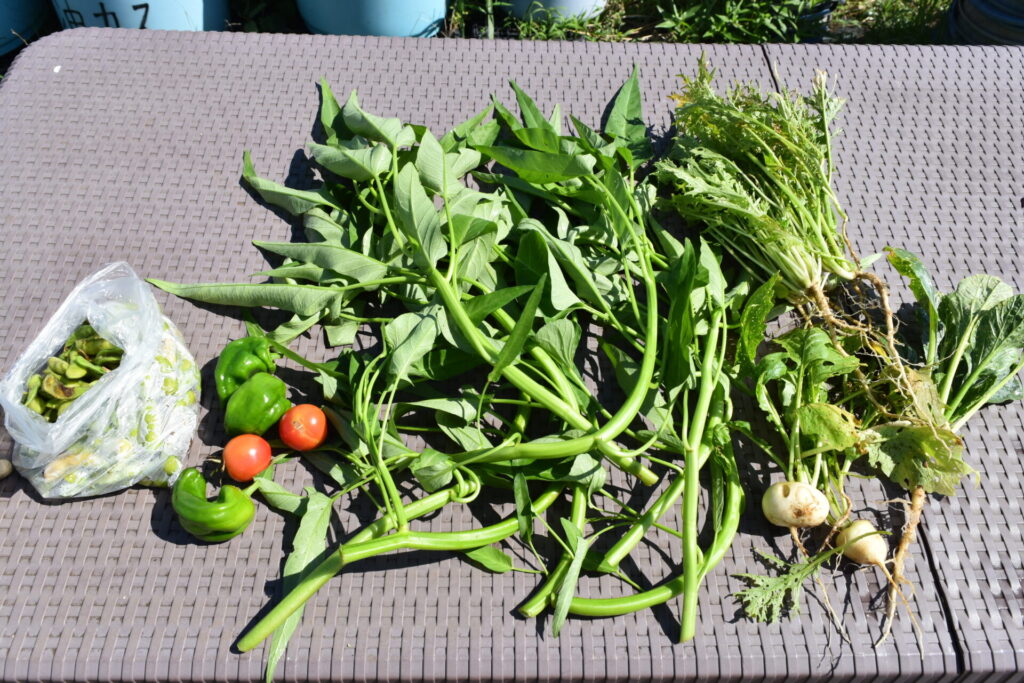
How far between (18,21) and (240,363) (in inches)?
67.9

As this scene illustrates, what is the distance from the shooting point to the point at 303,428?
1.08 m

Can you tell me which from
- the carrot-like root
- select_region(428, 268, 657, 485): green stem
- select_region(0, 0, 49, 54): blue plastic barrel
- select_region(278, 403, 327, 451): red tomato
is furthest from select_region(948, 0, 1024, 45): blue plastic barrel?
select_region(0, 0, 49, 54): blue plastic barrel

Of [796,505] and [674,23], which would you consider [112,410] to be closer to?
[796,505]

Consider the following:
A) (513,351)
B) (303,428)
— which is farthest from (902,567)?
(303,428)

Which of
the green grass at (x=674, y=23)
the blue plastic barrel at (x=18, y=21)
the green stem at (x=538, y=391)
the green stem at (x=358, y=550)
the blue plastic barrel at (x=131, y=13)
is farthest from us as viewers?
the green grass at (x=674, y=23)

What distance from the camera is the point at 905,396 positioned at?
1.08 m

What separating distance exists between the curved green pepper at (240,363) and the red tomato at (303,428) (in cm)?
10

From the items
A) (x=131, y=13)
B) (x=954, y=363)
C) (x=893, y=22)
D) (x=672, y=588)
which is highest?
(x=893, y=22)

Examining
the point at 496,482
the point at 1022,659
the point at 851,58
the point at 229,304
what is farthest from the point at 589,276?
the point at 851,58

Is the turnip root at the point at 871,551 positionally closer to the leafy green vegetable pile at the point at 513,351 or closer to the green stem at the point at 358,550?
the leafy green vegetable pile at the point at 513,351

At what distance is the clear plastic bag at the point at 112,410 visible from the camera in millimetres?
975

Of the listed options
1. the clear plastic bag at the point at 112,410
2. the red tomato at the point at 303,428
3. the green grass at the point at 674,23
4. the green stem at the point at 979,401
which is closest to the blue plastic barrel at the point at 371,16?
the green grass at the point at 674,23

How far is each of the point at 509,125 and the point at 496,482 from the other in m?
0.66

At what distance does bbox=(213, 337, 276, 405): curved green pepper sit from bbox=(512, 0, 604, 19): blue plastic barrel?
1.52m
